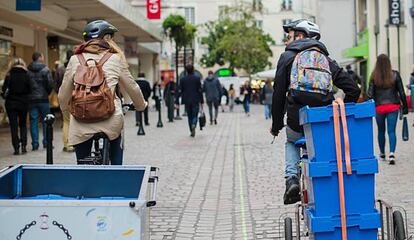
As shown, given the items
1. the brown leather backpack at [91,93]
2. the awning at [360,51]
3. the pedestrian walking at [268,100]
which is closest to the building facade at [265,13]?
the awning at [360,51]

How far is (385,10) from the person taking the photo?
36.5 meters

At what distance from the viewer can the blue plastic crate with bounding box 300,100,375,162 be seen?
4.54 metres

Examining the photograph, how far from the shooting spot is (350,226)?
15.0ft

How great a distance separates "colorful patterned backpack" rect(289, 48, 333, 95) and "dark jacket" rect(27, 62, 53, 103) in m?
9.39

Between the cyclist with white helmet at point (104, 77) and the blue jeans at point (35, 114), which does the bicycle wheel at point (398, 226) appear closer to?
the cyclist with white helmet at point (104, 77)

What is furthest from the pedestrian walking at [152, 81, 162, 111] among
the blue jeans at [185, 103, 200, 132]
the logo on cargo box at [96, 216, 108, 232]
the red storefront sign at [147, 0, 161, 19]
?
the logo on cargo box at [96, 216, 108, 232]

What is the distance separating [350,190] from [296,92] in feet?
3.43

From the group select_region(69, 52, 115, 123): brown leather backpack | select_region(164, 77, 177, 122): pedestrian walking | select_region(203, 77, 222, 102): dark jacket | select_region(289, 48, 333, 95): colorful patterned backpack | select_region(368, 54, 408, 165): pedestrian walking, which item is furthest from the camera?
select_region(164, 77, 177, 122): pedestrian walking

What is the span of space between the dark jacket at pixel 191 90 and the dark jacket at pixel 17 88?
18.0ft

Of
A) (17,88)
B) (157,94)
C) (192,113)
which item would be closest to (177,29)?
→ (157,94)

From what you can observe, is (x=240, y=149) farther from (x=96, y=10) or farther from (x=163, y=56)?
(x=163, y=56)

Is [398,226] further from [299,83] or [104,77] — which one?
[104,77]

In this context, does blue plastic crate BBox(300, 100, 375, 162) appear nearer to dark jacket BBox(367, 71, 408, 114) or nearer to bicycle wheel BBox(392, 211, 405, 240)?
bicycle wheel BBox(392, 211, 405, 240)

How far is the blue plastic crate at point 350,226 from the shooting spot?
4562mm
